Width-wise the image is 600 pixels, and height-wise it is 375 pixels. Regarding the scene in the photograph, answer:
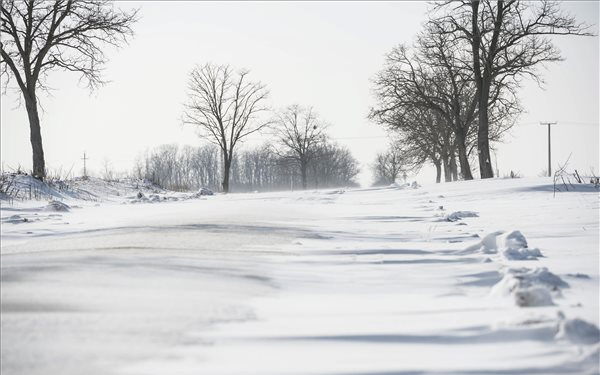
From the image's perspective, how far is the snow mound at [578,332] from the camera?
1.46 metres

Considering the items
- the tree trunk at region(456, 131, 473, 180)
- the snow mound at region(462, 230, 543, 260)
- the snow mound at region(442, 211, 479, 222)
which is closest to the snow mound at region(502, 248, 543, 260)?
the snow mound at region(462, 230, 543, 260)

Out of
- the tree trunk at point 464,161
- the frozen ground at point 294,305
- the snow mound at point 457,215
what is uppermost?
the tree trunk at point 464,161

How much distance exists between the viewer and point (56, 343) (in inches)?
59.1

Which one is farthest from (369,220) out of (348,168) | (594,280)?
(348,168)

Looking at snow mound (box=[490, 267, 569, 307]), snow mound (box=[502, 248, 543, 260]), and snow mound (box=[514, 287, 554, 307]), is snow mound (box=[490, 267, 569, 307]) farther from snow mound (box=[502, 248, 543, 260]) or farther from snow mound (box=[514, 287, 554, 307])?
snow mound (box=[502, 248, 543, 260])

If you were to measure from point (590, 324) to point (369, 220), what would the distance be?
4270 mm

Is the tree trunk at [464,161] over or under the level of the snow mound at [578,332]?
over

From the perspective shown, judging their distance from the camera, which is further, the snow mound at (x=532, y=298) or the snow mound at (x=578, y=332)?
the snow mound at (x=532, y=298)

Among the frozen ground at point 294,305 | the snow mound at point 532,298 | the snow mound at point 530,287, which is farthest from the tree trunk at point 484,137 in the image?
the snow mound at point 532,298

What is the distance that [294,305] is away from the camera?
77.5 inches

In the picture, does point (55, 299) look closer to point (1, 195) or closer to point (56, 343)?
point (56, 343)

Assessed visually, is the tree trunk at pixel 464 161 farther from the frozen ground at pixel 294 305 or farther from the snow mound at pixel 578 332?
the snow mound at pixel 578 332

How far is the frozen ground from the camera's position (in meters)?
1.39

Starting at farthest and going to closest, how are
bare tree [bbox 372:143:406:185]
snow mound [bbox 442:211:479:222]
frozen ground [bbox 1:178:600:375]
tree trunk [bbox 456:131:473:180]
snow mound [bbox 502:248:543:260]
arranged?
1. bare tree [bbox 372:143:406:185]
2. tree trunk [bbox 456:131:473:180]
3. snow mound [bbox 442:211:479:222]
4. snow mound [bbox 502:248:543:260]
5. frozen ground [bbox 1:178:600:375]
